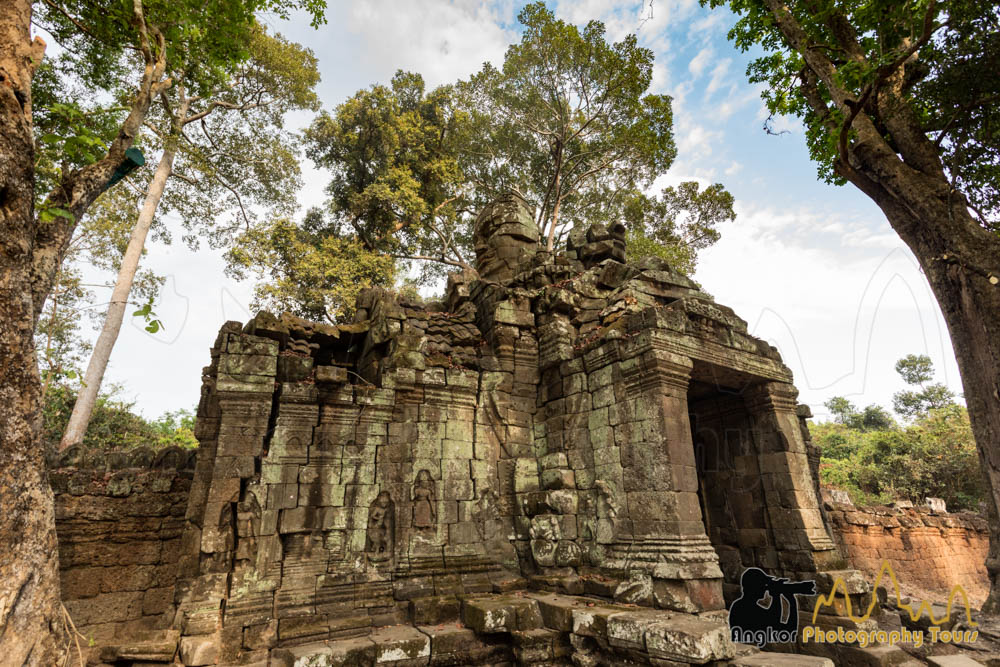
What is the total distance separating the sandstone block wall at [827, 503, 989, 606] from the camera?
34.5 feet

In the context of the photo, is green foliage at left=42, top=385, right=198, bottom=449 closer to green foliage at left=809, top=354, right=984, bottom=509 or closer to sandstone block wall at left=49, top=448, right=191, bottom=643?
sandstone block wall at left=49, top=448, right=191, bottom=643

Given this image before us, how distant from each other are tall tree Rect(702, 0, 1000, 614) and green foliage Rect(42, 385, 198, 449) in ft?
47.4

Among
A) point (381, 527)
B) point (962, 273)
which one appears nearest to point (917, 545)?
point (962, 273)

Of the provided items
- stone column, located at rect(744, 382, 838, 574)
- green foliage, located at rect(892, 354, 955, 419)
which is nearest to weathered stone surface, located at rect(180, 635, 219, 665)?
stone column, located at rect(744, 382, 838, 574)

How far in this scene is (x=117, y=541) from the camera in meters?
5.38

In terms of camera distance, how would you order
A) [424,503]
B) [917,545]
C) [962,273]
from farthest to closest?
[917,545], [424,503], [962,273]

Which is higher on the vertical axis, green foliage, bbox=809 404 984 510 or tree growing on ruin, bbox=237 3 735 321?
tree growing on ruin, bbox=237 3 735 321

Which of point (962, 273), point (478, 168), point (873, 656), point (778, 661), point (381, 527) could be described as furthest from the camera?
point (478, 168)

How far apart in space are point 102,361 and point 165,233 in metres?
6.04

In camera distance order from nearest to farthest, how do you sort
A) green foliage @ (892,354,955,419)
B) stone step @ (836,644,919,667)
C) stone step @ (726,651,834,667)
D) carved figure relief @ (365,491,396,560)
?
stone step @ (726,651,834,667) → stone step @ (836,644,919,667) → carved figure relief @ (365,491,396,560) → green foliage @ (892,354,955,419)

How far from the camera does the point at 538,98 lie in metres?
17.1

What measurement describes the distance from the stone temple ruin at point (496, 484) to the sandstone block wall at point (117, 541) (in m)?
0.99

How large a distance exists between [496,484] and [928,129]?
7372 mm

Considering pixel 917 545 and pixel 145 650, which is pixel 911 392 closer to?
pixel 917 545
